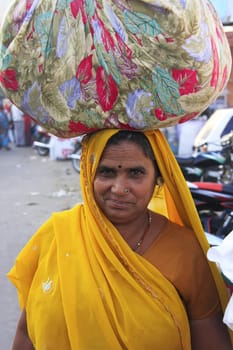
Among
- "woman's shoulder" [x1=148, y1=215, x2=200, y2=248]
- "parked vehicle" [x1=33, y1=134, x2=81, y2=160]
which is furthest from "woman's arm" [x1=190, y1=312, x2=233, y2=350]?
"parked vehicle" [x1=33, y1=134, x2=81, y2=160]

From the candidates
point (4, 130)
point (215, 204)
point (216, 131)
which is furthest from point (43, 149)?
point (215, 204)

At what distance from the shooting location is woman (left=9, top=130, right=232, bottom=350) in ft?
5.17

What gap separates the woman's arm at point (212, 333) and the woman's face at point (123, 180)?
1.27 feet

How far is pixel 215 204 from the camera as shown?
4.53m

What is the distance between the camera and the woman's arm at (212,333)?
5.35ft

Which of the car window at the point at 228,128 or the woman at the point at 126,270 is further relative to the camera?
the car window at the point at 228,128

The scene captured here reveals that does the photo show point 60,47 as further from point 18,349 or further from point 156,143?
point 18,349

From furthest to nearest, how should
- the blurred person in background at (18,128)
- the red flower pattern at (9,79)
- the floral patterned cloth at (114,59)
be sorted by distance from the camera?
the blurred person in background at (18,128), the red flower pattern at (9,79), the floral patterned cloth at (114,59)

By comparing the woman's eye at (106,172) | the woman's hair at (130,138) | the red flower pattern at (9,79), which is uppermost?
the red flower pattern at (9,79)

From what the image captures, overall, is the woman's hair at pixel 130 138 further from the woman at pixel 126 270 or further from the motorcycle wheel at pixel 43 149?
the motorcycle wheel at pixel 43 149

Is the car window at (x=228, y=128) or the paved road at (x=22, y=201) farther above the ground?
the car window at (x=228, y=128)

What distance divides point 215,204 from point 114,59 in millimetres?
3232

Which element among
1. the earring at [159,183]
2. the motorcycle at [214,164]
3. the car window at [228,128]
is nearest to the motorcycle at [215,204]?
the motorcycle at [214,164]

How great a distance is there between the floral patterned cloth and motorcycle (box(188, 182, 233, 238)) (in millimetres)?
2895
